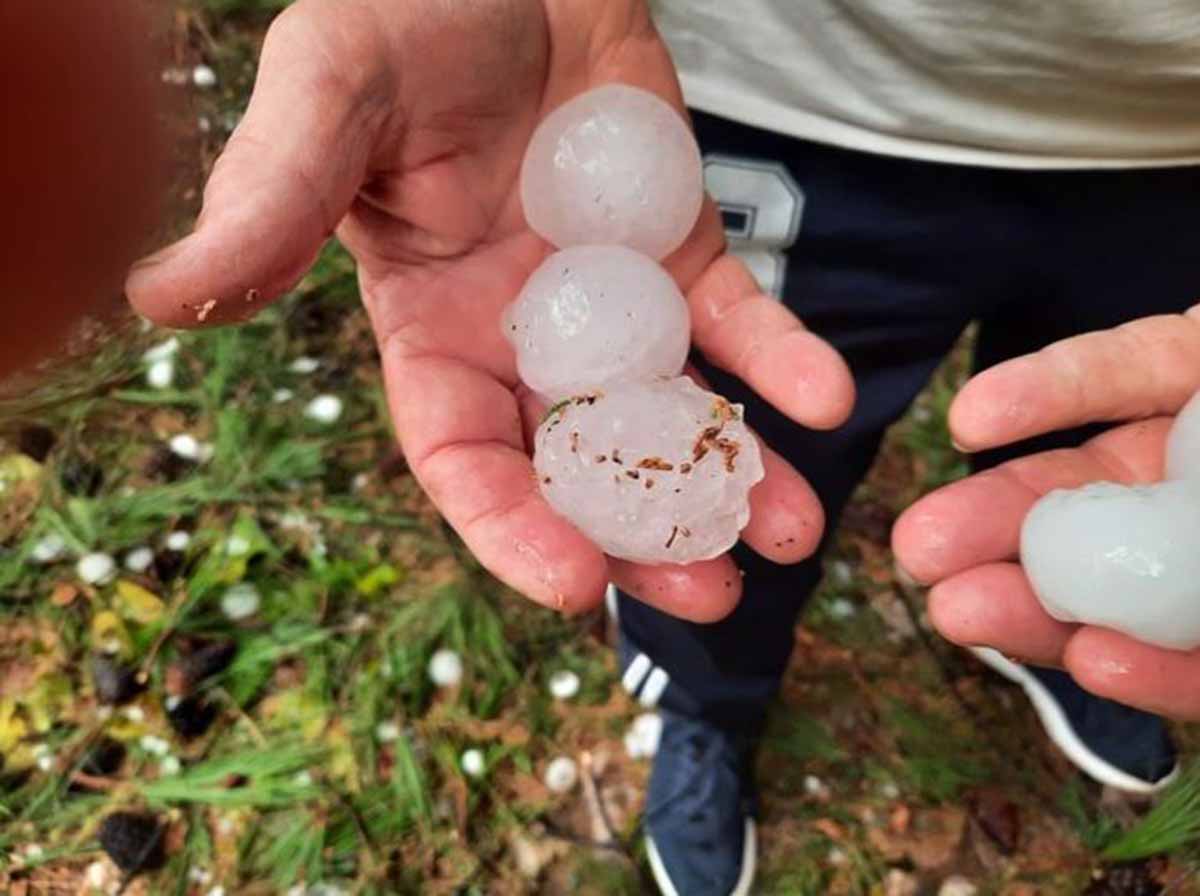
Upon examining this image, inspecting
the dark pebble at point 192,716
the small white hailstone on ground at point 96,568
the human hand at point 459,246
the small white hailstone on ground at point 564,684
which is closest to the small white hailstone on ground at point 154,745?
the dark pebble at point 192,716

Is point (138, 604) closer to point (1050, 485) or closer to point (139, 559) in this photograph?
point (139, 559)

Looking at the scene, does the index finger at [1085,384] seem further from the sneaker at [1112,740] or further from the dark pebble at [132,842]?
the dark pebble at [132,842]

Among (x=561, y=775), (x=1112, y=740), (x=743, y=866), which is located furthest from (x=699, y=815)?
(x=1112, y=740)

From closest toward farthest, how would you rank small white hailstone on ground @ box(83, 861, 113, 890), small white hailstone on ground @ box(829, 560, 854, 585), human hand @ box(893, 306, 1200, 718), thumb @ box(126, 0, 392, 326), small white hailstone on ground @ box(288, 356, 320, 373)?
thumb @ box(126, 0, 392, 326), human hand @ box(893, 306, 1200, 718), small white hailstone on ground @ box(83, 861, 113, 890), small white hailstone on ground @ box(829, 560, 854, 585), small white hailstone on ground @ box(288, 356, 320, 373)

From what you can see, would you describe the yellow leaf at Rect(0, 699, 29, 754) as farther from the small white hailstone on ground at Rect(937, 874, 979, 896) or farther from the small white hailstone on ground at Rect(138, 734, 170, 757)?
the small white hailstone on ground at Rect(937, 874, 979, 896)

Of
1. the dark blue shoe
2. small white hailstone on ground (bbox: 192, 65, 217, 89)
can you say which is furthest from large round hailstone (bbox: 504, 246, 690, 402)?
the dark blue shoe

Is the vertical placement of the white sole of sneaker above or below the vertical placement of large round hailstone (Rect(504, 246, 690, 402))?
below

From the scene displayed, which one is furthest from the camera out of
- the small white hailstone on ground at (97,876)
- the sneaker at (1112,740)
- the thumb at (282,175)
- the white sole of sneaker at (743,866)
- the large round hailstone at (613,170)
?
the sneaker at (1112,740)
